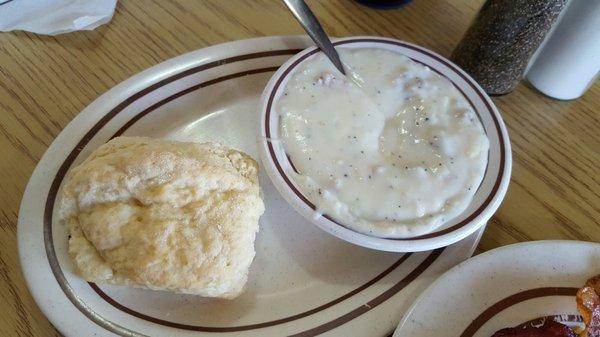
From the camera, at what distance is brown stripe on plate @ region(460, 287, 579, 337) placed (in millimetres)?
831

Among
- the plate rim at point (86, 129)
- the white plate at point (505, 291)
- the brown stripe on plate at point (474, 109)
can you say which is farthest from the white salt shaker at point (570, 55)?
the plate rim at point (86, 129)

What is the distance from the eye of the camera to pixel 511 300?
86cm

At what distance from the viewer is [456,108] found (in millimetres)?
1039

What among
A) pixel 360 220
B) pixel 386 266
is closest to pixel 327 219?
pixel 360 220

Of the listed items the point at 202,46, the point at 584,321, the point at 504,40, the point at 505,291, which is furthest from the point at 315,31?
the point at 584,321

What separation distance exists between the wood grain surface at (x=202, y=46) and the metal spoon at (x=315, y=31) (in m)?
0.13

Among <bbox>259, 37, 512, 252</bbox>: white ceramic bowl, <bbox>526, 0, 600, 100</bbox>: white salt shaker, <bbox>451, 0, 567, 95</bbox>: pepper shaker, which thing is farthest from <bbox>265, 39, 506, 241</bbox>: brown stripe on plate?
<bbox>526, 0, 600, 100</bbox>: white salt shaker

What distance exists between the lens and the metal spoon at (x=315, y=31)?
42.4 inches

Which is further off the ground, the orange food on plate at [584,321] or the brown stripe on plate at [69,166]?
the orange food on plate at [584,321]

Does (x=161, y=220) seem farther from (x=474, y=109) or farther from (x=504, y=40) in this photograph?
(x=504, y=40)

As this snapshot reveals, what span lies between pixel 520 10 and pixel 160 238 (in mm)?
836

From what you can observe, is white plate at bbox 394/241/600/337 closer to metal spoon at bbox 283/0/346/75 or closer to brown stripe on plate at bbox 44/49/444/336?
brown stripe on plate at bbox 44/49/444/336

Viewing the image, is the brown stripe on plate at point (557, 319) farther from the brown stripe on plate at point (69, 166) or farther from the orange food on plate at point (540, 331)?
the brown stripe on plate at point (69, 166)

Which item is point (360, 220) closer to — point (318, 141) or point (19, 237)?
point (318, 141)
